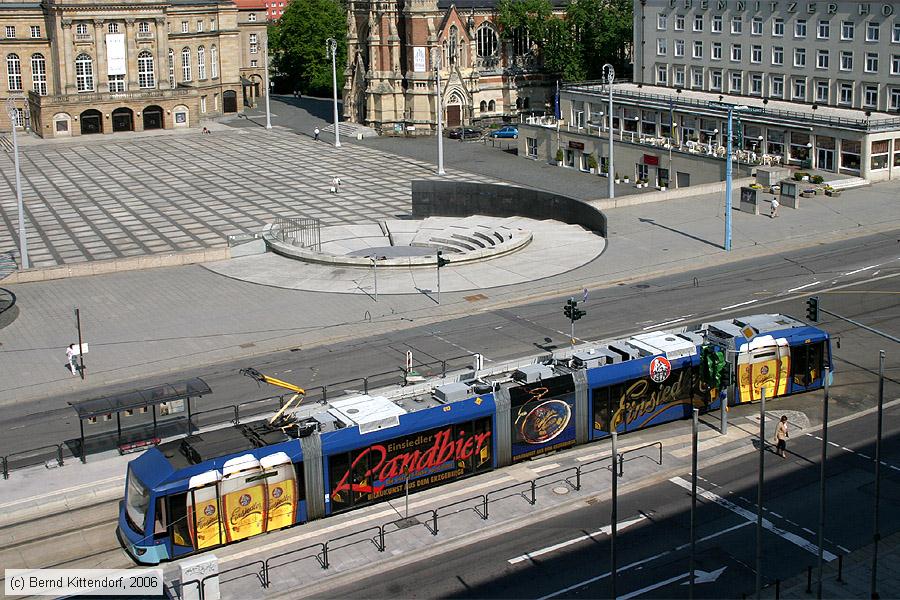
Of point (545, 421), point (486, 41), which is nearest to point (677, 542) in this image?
point (545, 421)

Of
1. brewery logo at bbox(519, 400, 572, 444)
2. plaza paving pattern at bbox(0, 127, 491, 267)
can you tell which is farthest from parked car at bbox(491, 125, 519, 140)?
brewery logo at bbox(519, 400, 572, 444)

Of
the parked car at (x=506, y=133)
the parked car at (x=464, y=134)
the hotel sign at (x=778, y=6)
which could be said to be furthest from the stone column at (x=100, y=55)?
the hotel sign at (x=778, y=6)

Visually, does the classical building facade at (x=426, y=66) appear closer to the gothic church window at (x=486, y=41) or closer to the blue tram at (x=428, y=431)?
the gothic church window at (x=486, y=41)

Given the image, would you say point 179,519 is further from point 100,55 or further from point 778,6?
point 100,55

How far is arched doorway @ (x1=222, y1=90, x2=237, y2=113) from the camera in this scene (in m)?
A: 141

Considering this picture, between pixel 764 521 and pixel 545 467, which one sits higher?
pixel 545 467

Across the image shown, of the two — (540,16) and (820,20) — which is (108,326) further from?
(540,16)

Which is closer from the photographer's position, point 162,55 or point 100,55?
point 100,55

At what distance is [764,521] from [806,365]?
10.3 m

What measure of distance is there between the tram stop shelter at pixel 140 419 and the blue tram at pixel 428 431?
451 centimetres

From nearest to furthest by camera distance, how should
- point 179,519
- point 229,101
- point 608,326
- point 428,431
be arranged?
point 179,519 < point 428,431 < point 608,326 < point 229,101

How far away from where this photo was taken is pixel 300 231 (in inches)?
2923

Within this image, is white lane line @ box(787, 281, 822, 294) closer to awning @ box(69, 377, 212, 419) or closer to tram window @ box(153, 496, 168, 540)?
awning @ box(69, 377, 212, 419)

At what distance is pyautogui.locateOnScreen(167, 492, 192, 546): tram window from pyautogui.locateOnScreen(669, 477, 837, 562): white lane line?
14.3 m
